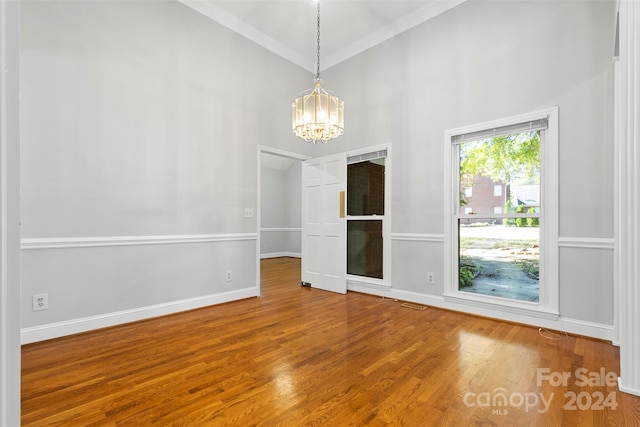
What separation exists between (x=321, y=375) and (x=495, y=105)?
126 inches

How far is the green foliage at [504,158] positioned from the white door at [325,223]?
5.56ft

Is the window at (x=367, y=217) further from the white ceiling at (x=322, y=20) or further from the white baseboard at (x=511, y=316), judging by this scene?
the white ceiling at (x=322, y=20)

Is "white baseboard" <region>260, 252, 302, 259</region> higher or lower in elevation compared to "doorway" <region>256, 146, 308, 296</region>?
lower

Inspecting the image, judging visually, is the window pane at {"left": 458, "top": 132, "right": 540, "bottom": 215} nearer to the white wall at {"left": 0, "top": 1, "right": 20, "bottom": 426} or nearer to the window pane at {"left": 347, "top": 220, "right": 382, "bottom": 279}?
the window pane at {"left": 347, "top": 220, "right": 382, "bottom": 279}

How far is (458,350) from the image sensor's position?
7.96 feet

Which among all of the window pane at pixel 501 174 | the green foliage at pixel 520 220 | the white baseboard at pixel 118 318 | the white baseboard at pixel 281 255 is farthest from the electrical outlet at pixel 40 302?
the white baseboard at pixel 281 255

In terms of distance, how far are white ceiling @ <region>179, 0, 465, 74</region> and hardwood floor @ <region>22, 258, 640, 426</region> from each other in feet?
12.3

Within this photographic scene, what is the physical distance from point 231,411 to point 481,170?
3.37 meters

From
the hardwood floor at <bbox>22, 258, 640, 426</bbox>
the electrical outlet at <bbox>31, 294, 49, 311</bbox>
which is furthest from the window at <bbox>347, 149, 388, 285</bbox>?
the electrical outlet at <bbox>31, 294, 49, 311</bbox>

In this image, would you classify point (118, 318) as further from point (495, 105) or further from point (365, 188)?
point (495, 105)

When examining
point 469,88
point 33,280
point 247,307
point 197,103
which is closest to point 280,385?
point 247,307

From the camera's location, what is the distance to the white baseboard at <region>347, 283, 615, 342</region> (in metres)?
2.61

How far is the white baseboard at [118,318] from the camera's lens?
2546mm

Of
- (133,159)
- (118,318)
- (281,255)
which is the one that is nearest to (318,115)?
(133,159)
